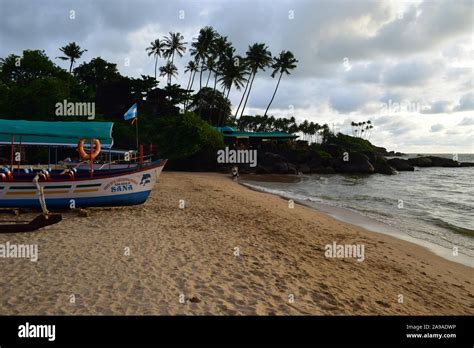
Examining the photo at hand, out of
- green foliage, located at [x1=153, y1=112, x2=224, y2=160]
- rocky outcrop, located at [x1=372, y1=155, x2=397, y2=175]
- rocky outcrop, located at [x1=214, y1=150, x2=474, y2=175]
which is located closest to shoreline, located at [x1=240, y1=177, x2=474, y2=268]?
rocky outcrop, located at [x1=214, y1=150, x2=474, y2=175]

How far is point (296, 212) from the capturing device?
47.7ft

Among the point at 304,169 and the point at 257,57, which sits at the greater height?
the point at 257,57

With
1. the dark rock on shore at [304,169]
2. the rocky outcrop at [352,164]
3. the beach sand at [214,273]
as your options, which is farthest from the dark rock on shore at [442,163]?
the beach sand at [214,273]

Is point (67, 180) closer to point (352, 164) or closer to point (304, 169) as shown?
point (304, 169)

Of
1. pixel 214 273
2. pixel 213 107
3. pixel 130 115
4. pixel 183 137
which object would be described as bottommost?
pixel 214 273

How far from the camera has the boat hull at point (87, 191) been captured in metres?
11.0

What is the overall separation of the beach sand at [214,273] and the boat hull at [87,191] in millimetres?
876

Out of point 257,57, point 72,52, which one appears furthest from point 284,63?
point 72,52

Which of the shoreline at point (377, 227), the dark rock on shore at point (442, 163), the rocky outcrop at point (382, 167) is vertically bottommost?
the shoreline at point (377, 227)

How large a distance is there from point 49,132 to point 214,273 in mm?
9846

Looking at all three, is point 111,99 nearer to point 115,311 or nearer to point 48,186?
point 48,186

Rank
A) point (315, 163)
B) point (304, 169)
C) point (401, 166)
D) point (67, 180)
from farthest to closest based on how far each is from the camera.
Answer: point (401, 166) → point (315, 163) → point (304, 169) → point (67, 180)

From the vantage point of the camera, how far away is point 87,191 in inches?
457

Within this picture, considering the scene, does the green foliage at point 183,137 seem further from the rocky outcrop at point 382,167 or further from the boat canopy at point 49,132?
the rocky outcrop at point 382,167
